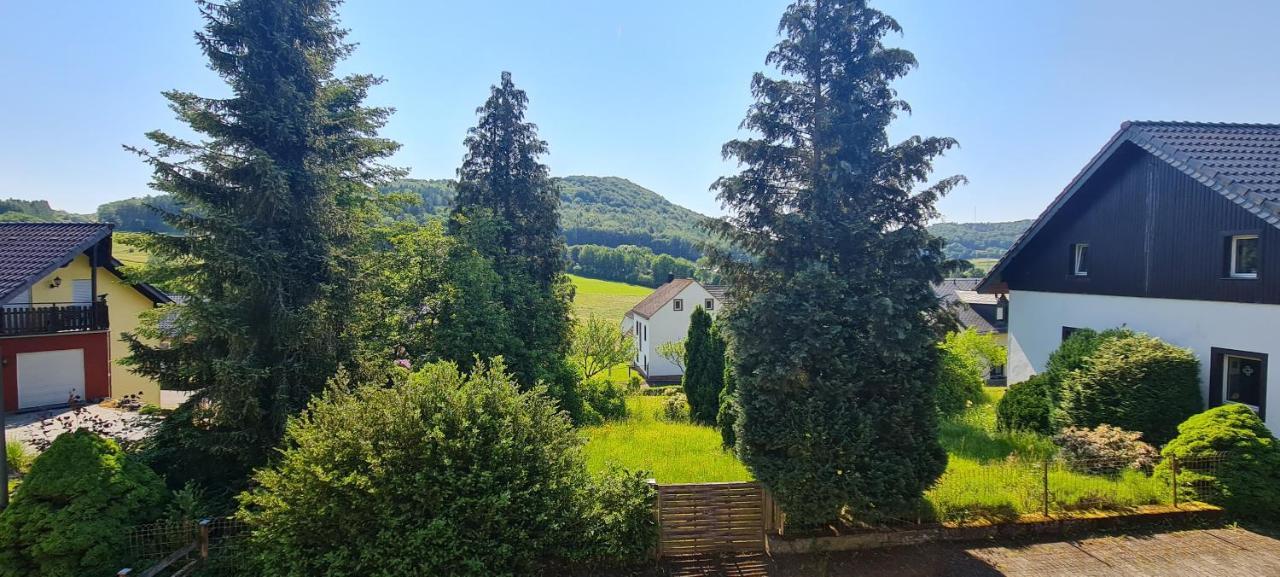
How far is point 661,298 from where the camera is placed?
156ft

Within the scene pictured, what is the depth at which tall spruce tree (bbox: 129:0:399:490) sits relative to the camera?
8.80m

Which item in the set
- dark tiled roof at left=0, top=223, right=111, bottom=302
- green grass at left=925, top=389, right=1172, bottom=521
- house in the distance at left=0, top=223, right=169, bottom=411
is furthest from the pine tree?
dark tiled roof at left=0, top=223, right=111, bottom=302

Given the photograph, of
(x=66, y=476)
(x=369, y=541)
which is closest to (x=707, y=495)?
(x=369, y=541)

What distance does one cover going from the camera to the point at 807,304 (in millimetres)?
7801

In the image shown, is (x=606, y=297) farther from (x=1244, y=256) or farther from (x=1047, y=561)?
(x=1047, y=561)

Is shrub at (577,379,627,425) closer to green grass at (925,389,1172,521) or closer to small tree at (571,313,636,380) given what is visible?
green grass at (925,389,1172,521)

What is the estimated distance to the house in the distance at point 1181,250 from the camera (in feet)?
32.5

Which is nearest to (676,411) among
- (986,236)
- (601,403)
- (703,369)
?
(703,369)

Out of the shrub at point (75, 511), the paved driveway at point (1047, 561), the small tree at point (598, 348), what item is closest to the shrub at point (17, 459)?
the shrub at point (75, 511)

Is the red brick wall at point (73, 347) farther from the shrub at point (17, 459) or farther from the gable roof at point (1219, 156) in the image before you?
the gable roof at point (1219, 156)

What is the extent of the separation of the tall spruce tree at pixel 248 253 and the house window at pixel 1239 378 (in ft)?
52.3

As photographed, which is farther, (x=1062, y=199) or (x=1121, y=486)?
(x=1062, y=199)

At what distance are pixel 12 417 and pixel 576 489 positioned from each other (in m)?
21.9

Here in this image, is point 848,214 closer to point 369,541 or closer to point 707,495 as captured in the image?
point 707,495
